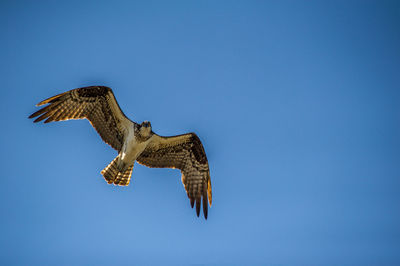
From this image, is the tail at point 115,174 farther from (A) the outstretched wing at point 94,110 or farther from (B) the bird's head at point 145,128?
(B) the bird's head at point 145,128

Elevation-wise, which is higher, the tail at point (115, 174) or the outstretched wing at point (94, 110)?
the outstretched wing at point (94, 110)

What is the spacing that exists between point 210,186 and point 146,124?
3116mm

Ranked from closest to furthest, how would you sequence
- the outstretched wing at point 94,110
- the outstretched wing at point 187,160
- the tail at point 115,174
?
the outstretched wing at point 94,110 → the tail at point 115,174 → the outstretched wing at point 187,160

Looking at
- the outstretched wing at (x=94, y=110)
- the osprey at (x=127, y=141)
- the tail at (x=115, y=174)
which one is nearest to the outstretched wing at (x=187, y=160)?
the osprey at (x=127, y=141)

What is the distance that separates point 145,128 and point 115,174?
1941 millimetres

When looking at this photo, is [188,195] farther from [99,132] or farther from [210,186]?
[99,132]

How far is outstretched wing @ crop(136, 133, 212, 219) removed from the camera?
34.6ft

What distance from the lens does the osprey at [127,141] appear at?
9.69 meters

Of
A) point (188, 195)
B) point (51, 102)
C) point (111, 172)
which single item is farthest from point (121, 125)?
point (188, 195)

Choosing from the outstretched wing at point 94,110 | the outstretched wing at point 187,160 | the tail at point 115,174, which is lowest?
the tail at point 115,174

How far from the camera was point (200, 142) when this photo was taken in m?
10.8

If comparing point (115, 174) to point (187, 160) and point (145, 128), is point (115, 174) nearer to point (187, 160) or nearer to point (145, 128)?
point (145, 128)

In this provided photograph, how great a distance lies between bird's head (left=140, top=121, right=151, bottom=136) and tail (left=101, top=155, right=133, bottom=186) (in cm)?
128

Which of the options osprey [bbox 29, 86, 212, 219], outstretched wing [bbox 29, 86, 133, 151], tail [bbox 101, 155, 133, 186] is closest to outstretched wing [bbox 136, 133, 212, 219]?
osprey [bbox 29, 86, 212, 219]
